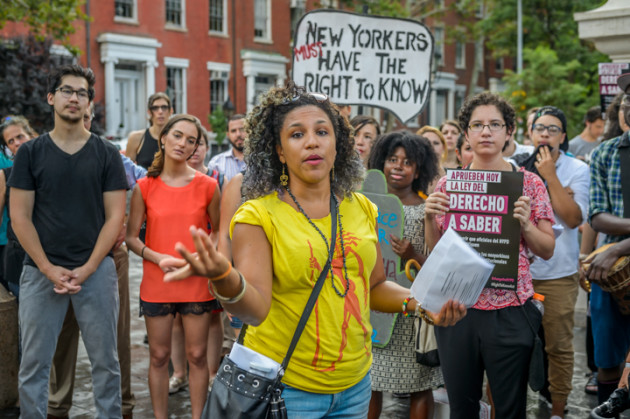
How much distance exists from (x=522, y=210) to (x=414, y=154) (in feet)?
4.15

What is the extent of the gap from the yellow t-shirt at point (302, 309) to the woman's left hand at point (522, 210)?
1238 millimetres

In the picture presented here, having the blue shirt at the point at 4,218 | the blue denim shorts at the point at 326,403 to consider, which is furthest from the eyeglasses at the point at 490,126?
the blue shirt at the point at 4,218

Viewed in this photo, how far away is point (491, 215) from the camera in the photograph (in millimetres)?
3693

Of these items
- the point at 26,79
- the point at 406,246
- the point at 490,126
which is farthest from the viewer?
the point at 26,79

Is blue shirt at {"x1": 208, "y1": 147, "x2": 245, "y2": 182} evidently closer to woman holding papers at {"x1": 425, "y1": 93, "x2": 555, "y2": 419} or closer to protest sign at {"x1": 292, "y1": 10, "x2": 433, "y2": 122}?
protest sign at {"x1": 292, "y1": 10, "x2": 433, "y2": 122}

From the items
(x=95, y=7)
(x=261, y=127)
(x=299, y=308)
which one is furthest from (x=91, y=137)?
(x=95, y=7)

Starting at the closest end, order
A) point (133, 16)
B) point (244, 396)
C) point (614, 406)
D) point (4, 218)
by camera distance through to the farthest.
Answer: point (614, 406) < point (244, 396) < point (4, 218) < point (133, 16)

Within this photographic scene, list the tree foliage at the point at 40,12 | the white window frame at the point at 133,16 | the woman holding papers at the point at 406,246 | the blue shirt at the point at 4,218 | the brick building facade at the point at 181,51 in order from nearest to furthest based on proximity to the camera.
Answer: the woman holding papers at the point at 406,246 → the blue shirt at the point at 4,218 → the tree foliage at the point at 40,12 → the brick building facade at the point at 181,51 → the white window frame at the point at 133,16

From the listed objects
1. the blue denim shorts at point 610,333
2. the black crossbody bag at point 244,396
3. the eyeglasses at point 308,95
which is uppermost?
the eyeglasses at point 308,95

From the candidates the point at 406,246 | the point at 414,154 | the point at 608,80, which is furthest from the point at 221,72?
the point at 406,246

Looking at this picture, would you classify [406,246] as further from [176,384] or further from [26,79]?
[26,79]

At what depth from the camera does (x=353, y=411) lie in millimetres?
2791

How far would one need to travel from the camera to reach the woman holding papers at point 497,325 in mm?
3631

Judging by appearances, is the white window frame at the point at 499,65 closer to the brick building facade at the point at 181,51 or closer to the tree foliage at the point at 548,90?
the brick building facade at the point at 181,51
